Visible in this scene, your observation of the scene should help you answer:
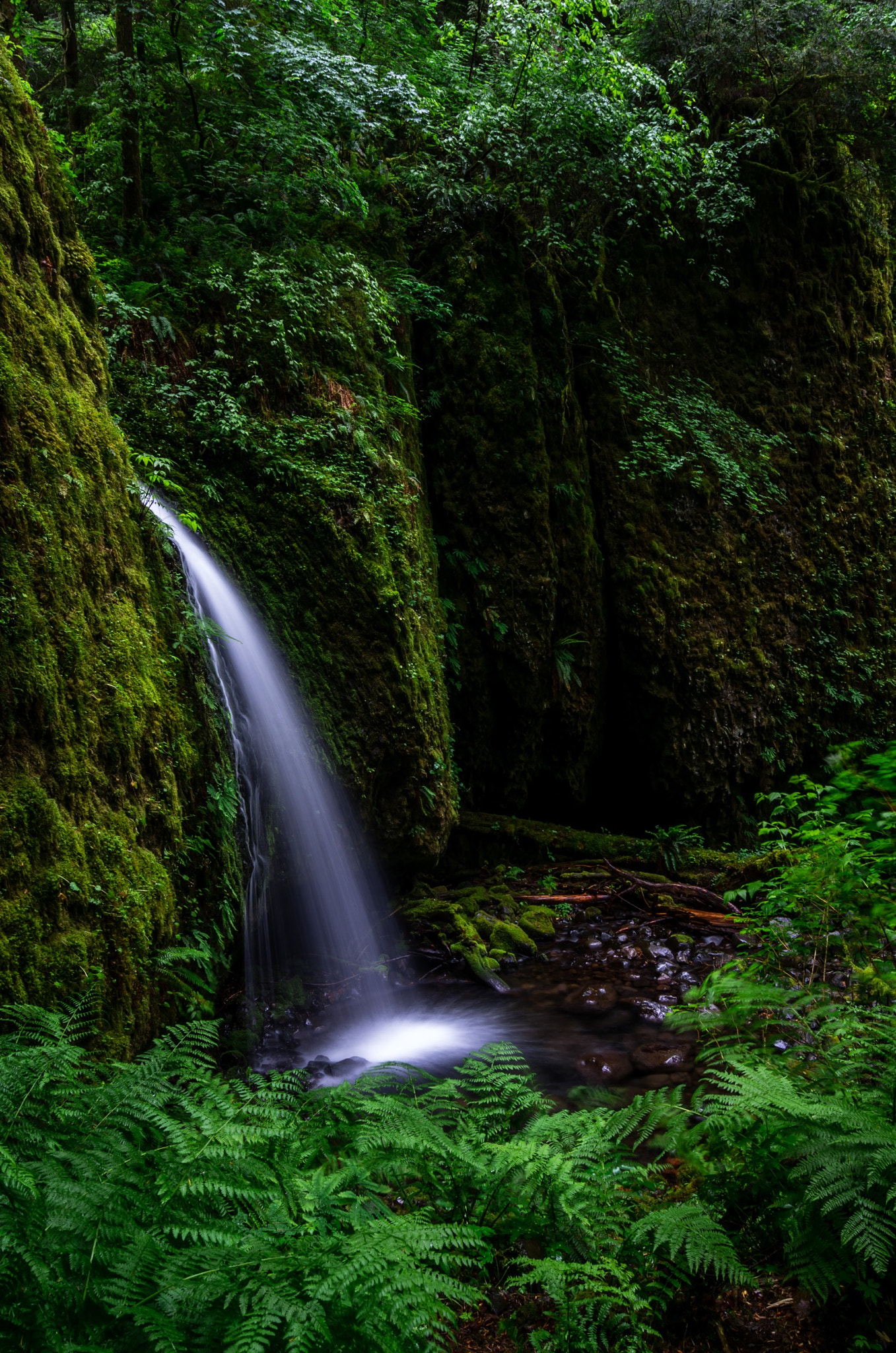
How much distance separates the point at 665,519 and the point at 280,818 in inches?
297

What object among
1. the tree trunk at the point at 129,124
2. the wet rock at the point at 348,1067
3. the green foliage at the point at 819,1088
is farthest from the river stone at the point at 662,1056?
the tree trunk at the point at 129,124

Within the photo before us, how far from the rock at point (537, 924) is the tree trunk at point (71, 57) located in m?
9.21

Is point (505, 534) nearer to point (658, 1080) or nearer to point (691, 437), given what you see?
point (691, 437)

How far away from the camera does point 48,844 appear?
305 cm

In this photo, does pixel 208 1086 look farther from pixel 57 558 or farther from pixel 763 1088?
pixel 57 558

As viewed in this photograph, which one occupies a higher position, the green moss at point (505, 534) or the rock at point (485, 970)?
the green moss at point (505, 534)

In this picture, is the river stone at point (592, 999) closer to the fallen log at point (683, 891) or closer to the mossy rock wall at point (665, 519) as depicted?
the fallen log at point (683, 891)

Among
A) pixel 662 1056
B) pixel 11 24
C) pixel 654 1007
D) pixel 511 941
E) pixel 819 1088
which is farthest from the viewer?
pixel 511 941

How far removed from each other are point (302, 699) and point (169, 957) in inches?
102

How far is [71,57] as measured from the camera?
7504 mm

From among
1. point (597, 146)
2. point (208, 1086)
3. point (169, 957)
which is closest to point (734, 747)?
point (597, 146)

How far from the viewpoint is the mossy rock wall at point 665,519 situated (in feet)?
30.8

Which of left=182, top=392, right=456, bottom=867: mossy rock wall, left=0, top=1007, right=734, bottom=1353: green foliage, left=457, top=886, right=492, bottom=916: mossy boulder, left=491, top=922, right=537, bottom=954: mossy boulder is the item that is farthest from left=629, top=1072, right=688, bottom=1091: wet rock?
left=457, top=886, right=492, bottom=916: mossy boulder

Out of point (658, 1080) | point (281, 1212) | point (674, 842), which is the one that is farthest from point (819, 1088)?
point (674, 842)
